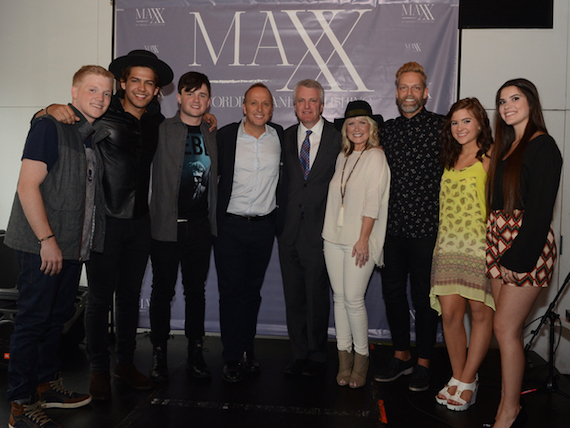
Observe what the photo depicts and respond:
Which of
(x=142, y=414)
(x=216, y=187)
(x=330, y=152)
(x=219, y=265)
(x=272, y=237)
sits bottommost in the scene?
(x=142, y=414)

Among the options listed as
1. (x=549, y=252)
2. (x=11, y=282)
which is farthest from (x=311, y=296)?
(x=11, y=282)

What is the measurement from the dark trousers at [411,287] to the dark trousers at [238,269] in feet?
2.82

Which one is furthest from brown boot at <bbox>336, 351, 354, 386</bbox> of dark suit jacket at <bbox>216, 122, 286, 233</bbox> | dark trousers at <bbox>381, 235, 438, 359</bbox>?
dark suit jacket at <bbox>216, 122, 286, 233</bbox>

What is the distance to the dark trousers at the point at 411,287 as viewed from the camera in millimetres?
2805

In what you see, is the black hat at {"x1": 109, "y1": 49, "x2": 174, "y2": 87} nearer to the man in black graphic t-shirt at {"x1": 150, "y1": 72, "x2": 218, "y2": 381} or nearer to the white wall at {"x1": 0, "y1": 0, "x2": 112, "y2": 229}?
the man in black graphic t-shirt at {"x1": 150, "y1": 72, "x2": 218, "y2": 381}

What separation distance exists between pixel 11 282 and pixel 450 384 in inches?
140

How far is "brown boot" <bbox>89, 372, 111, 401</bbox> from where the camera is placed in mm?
2604

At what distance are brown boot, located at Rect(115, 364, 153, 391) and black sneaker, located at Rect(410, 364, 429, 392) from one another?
1.73m

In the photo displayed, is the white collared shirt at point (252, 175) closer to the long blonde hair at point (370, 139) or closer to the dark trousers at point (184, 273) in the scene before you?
the dark trousers at point (184, 273)

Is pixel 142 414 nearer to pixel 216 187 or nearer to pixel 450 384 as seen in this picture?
pixel 216 187

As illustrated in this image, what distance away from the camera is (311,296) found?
303 cm

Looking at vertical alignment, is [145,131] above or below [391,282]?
above

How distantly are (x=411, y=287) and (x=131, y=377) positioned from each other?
6.40 ft

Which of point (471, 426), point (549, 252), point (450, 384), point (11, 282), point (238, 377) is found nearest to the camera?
point (549, 252)
